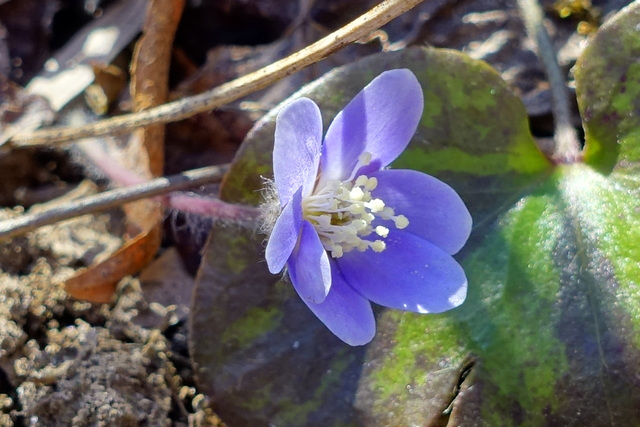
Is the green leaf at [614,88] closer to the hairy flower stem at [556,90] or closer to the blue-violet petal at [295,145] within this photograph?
the hairy flower stem at [556,90]

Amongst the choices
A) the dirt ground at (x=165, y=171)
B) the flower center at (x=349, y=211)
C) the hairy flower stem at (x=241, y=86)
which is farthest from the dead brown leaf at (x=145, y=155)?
the flower center at (x=349, y=211)

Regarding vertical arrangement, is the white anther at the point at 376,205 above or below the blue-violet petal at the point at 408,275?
above

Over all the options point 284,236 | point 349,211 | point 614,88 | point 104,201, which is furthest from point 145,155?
point 614,88

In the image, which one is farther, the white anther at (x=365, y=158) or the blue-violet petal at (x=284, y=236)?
the white anther at (x=365, y=158)

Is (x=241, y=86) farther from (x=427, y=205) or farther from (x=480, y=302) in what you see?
(x=480, y=302)

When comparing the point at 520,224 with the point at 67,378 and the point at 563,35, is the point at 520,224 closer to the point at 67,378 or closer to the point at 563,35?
the point at 563,35

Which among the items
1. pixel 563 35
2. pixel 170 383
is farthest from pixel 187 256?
pixel 563 35

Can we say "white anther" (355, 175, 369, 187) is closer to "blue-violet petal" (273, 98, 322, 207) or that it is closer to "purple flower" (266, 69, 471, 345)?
"purple flower" (266, 69, 471, 345)
